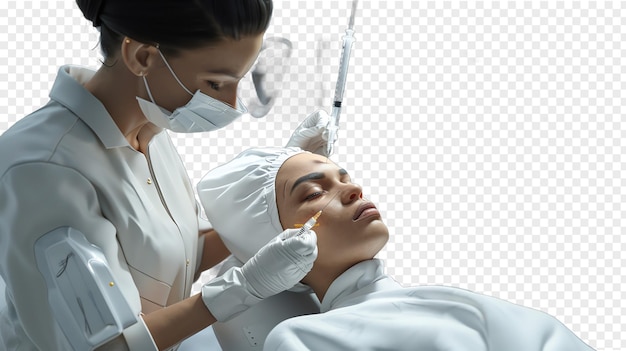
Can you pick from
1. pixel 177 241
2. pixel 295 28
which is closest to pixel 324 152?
pixel 295 28

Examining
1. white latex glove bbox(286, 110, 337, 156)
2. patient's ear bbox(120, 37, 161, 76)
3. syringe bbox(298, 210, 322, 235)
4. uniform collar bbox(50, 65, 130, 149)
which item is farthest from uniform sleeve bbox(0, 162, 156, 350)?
white latex glove bbox(286, 110, 337, 156)

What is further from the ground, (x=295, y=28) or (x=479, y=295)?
(x=295, y=28)

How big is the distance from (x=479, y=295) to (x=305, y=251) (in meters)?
0.40

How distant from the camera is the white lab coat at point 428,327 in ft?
5.20

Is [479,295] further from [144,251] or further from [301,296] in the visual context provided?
[144,251]

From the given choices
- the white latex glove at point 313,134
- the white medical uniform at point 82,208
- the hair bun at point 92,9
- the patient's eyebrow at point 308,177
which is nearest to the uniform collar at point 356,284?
the patient's eyebrow at point 308,177

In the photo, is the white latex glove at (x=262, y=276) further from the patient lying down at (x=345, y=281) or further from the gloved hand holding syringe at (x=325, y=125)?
the gloved hand holding syringe at (x=325, y=125)

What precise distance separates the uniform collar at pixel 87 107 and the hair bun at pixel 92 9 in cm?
14

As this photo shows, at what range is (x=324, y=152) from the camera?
7.25ft

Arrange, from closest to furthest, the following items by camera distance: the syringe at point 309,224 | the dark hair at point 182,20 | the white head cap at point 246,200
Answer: the dark hair at point 182,20 → the syringe at point 309,224 → the white head cap at point 246,200

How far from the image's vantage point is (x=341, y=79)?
208 cm

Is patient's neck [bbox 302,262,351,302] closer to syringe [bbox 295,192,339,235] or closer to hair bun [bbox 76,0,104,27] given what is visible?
syringe [bbox 295,192,339,235]

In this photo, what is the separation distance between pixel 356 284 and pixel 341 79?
0.57 metres

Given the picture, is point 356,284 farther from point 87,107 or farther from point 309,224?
point 87,107
